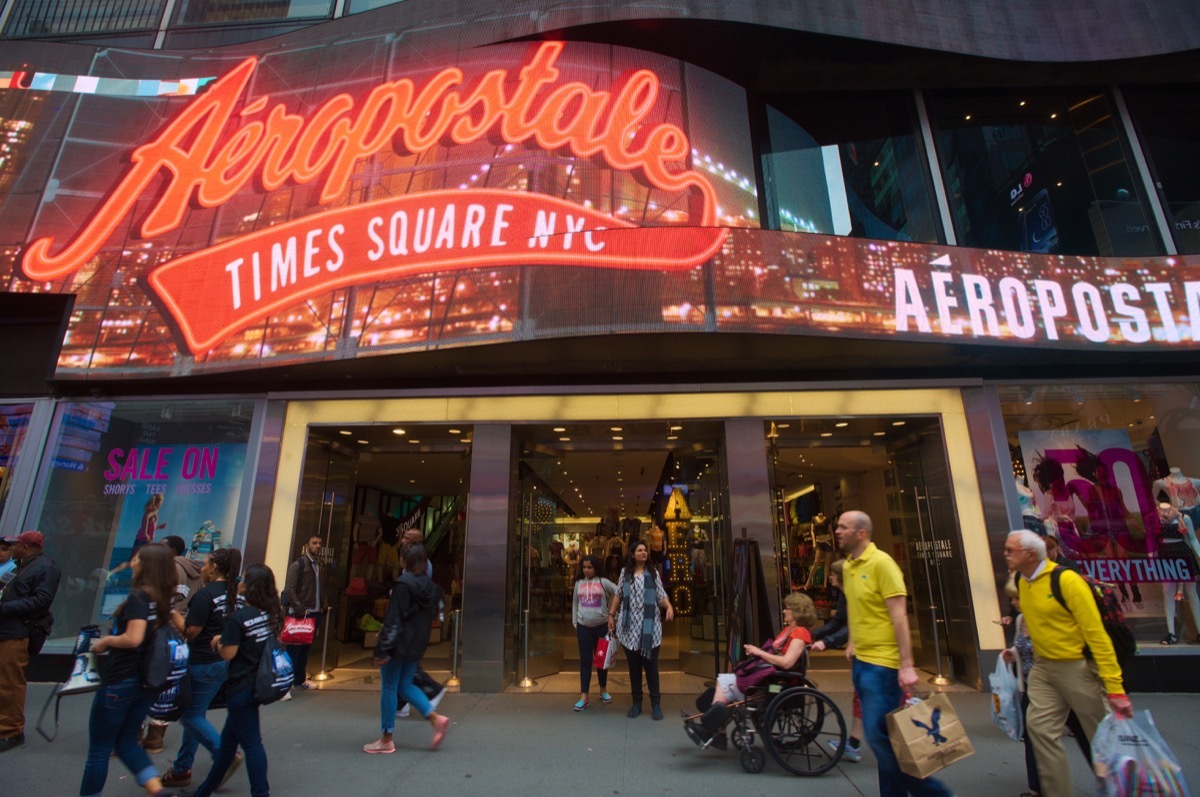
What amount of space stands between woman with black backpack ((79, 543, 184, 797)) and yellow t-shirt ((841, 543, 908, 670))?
426cm

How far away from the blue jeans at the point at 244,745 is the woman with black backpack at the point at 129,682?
27 centimetres

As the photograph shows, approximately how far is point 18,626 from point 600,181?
8.10 metres

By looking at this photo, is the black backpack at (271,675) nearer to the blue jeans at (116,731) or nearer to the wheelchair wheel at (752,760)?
the blue jeans at (116,731)

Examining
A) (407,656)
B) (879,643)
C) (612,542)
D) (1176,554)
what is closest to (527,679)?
(612,542)

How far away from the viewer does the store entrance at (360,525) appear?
8766mm

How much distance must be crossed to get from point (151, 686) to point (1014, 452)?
377 inches

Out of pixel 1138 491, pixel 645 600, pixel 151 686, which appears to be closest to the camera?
pixel 151 686

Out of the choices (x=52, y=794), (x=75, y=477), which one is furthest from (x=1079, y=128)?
(x=75, y=477)

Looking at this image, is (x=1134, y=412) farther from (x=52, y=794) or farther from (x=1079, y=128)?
(x=52, y=794)

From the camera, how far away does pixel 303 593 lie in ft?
25.6

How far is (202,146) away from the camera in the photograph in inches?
395

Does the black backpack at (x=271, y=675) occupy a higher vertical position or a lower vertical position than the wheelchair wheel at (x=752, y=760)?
higher

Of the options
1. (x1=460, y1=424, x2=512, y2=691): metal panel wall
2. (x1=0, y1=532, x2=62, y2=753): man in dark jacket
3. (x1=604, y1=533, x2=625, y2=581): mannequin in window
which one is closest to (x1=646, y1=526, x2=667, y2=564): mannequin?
(x1=604, y1=533, x2=625, y2=581): mannequin in window

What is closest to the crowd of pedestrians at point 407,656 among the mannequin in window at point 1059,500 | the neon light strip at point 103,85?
the mannequin in window at point 1059,500
